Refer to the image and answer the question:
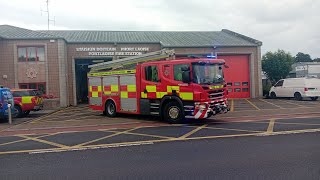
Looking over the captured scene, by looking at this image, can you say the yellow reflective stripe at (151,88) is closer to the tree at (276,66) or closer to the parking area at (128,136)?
the parking area at (128,136)

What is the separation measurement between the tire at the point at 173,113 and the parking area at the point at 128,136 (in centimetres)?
108

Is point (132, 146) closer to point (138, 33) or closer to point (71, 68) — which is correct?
point (71, 68)

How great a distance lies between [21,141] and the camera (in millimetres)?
10102

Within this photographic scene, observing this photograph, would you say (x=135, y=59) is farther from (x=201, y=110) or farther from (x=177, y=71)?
(x=201, y=110)

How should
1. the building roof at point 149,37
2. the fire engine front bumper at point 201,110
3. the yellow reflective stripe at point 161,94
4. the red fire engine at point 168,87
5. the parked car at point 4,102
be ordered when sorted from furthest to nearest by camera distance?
the building roof at point 149,37 < the parked car at point 4,102 < the yellow reflective stripe at point 161,94 < the red fire engine at point 168,87 < the fire engine front bumper at point 201,110

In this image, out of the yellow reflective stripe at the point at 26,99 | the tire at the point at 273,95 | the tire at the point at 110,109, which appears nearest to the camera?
the tire at the point at 110,109

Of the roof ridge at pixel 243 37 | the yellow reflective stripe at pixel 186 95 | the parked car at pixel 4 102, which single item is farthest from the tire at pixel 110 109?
the roof ridge at pixel 243 37

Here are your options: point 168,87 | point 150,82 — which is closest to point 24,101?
point 150,82

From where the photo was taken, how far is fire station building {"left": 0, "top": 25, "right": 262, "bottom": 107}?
25969mm

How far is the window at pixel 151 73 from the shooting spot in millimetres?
14070

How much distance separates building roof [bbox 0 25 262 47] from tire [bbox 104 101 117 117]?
11.5 metres

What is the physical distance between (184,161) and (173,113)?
21.8 ft

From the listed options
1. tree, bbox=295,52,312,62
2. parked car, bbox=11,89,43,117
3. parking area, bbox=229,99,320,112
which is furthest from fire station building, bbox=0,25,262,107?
tree, bbox=295,52,312,62

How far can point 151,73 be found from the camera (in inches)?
564
